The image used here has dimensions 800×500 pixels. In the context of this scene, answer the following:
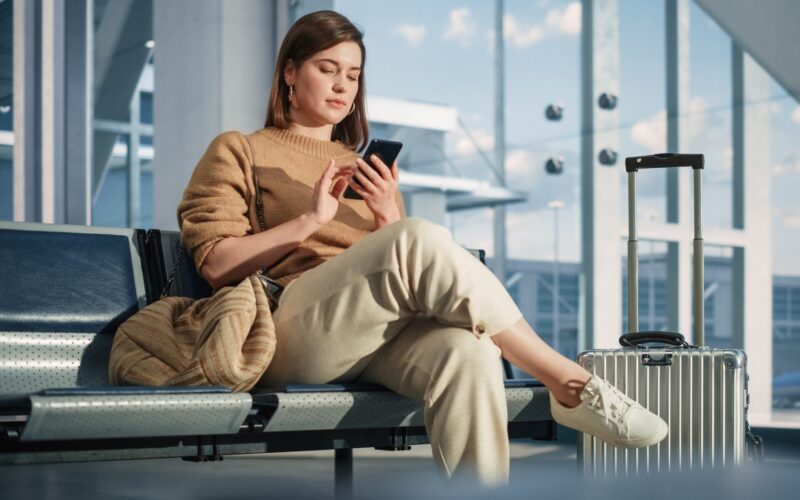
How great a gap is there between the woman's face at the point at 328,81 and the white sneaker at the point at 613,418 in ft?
3.16

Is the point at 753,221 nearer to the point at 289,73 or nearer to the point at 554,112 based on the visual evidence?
the point at 554,112

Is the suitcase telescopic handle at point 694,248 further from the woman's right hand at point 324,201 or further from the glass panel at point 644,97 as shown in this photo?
the glass panel at point 644,97

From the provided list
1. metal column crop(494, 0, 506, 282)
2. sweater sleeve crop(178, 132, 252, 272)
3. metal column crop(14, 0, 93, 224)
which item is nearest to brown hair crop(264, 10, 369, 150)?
sweater sleeve crop(178, 132, 252, 272)

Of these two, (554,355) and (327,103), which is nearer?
(554,355)

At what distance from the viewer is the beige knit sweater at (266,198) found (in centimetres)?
230

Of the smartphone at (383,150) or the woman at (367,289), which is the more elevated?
the smartphone at (383,150)

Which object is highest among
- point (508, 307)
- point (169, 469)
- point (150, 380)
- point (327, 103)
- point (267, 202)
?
point (327, 103)

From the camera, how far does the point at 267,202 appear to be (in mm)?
2428

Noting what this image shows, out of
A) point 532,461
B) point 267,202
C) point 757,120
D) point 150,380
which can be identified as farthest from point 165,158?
point 150,380

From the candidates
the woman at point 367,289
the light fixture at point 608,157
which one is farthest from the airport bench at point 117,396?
the light fixture at point 608,157

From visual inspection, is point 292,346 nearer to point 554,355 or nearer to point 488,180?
point 554,355

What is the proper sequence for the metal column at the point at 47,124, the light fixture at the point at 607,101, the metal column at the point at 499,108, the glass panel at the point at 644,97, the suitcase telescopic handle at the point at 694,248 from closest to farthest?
the suitcase telescopic handle at the point at 694,248, the glass panel at the point at 644,97, the light fixture at the point at 607,101, the metal column at the point at 499,108, the metal column at the point at 47,124

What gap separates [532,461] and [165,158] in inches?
103

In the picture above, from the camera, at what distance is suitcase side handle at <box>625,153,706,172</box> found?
A: 2.63m
